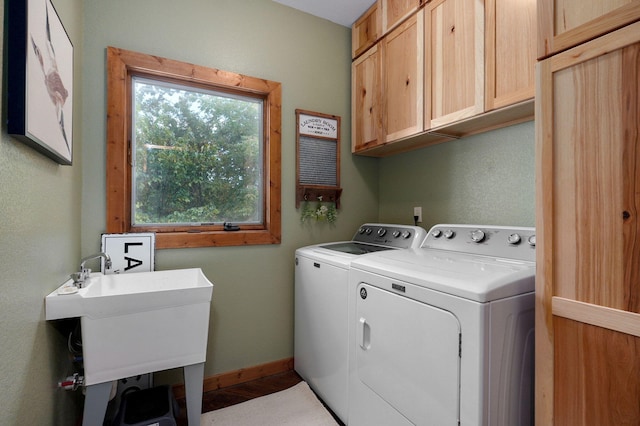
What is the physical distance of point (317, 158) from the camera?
8.07 ft

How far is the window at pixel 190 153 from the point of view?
1.84 metres

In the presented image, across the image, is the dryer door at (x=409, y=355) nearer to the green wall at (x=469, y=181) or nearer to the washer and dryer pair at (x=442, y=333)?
the washer and dryer pair at (x=442, y=333)

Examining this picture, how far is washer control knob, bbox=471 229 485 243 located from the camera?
165 cm

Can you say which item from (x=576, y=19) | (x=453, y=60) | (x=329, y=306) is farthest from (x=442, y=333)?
(x=453, y=60)

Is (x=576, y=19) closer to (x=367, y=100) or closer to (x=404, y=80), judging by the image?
(x=404, y=80)

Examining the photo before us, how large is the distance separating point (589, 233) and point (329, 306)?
4.24ft

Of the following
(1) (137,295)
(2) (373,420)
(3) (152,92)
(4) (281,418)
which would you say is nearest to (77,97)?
(3) (152,92)

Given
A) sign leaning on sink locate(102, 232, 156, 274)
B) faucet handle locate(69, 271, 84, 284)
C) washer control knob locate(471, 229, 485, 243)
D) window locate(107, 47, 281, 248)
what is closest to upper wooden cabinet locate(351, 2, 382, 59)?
window locate(107, 47, 281, 248)

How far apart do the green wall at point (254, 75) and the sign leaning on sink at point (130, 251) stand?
2.8 inches

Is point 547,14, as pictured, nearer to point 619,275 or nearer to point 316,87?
point 619,275

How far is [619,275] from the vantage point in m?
0.86

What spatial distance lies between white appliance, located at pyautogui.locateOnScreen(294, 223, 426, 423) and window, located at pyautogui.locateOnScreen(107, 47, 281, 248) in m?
0.44

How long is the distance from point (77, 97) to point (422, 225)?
7.50 feet

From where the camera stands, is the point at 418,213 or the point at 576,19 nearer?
the point at 576,19
